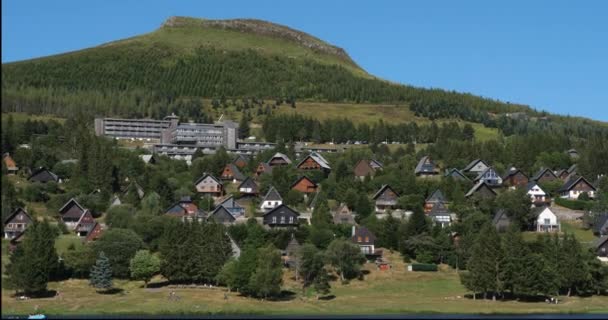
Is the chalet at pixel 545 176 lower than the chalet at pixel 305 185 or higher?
higher

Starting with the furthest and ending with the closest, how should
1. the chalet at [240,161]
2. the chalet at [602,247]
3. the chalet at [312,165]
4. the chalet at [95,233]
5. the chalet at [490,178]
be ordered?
1. the chalet at [240,161]
2. the chalet at [312,165]
3. the chalet at [490,178]
4. the chalet at [95,233]
5. the chalet at [602,247]

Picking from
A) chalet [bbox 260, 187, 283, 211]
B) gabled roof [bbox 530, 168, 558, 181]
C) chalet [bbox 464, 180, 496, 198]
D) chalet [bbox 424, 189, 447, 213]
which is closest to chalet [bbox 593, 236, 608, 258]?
chalet [bbox 464, 180, 496, 198]

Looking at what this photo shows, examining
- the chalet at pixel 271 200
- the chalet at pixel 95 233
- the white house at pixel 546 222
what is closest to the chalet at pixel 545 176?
the white house at pixel 546 222

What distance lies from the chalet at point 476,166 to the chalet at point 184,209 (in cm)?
4766

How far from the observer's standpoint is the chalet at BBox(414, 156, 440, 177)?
14738 cm

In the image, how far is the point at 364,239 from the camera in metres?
104

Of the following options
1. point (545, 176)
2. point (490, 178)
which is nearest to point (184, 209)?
point (490, 178)

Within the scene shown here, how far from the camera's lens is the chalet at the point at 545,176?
141500mm

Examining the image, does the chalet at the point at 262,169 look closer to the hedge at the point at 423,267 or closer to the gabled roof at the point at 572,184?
the gabled roof at the point at 572,184

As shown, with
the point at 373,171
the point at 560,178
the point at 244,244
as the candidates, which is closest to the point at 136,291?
the point at 244,244

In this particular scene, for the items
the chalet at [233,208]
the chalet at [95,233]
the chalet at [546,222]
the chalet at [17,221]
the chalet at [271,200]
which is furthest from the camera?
the chalet at [271,200]

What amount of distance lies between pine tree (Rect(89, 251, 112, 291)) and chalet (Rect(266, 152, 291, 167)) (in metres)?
68.1

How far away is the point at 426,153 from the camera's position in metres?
161

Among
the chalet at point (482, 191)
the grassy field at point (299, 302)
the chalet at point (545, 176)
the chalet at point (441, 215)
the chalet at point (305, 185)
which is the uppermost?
the chalet at point (545, 176)
